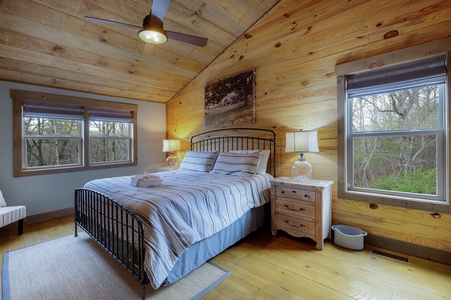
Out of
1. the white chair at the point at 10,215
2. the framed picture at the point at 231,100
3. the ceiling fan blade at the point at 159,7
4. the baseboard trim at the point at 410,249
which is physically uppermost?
the ceiling fan blade at the point at 159,7

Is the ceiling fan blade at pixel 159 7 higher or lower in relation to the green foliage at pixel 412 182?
higher

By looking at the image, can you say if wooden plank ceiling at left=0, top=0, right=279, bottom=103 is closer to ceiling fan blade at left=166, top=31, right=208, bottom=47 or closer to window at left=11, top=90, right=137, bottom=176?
window at left=11, top=90, right=137, bottom=176

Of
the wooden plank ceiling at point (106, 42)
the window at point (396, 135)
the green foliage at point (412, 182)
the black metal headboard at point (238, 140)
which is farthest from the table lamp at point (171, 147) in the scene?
the green foliage at point (412, 182)

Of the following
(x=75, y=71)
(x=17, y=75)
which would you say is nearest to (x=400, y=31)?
(x=75, y=71)

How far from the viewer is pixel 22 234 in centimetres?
290

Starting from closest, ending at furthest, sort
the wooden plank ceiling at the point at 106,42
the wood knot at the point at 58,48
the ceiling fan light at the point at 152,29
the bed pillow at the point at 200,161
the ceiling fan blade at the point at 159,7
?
the ceiling fan blade at the point at 159,7, the ceiling fan light at the point at 152,29, the wooden plank ceiling at the point at 106,42, the wood knot at the point at 58,48, the bed pillow at the point at 200,161

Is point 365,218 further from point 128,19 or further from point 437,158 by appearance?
point 128,19

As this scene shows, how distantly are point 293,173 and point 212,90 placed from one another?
2.25m

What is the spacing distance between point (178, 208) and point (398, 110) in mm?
2575

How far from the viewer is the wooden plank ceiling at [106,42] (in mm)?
2527

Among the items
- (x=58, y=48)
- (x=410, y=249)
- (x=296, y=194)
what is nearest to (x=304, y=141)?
(x=296, y=194)

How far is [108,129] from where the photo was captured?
4395mm

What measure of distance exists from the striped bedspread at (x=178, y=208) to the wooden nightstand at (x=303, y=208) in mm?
280

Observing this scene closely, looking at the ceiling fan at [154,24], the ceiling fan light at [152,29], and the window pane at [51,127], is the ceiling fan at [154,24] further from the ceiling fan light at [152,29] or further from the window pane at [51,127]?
the window pane at [51,127]
